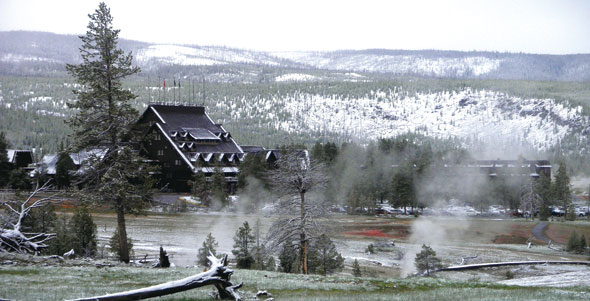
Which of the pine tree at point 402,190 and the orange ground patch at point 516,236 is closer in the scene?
the orange ground patch at point 516,236

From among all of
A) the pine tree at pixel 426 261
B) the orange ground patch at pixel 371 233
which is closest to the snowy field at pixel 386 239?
the orange ground patch at pixel 371 233

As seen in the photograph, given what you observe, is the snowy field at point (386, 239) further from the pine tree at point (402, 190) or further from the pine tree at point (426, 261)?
the pine tree at point (402, 190)

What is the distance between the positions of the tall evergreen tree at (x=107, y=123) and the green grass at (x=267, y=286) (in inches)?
321

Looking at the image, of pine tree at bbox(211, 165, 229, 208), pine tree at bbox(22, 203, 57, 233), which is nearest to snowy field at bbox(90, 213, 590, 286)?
pine tree at bbox(211, 165, 229, 208)

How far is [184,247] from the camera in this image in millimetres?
50688

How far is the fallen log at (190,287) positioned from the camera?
617 inches

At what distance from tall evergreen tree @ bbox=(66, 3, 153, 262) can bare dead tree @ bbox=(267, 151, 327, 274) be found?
27.3ft

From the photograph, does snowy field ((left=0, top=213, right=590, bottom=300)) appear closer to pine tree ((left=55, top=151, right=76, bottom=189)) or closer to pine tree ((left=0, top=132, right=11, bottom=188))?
pine tree ((left=0, top=132, right=11, bottom=188))

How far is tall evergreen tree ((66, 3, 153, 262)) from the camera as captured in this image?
1325 inches

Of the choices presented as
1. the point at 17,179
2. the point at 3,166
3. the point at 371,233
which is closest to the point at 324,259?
the point at 371,233

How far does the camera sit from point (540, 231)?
71.1 meters

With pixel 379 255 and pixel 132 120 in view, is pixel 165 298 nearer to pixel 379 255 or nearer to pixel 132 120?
pixel 132 120

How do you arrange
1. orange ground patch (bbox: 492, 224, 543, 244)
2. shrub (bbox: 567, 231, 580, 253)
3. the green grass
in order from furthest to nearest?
orange ground patch (bbox: 492, 224, 543, 244)
shrub (bbox: 567, 231, 580, 253)
the green grass

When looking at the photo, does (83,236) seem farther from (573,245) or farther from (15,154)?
(15,154)
